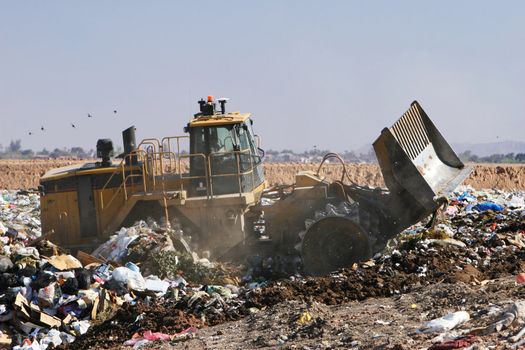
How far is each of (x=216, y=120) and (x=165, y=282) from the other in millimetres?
2675

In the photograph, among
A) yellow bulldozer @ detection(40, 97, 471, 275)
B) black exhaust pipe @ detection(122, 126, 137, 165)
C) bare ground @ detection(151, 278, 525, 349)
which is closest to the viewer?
bare ground @ detection(151, 278, 525, 349)

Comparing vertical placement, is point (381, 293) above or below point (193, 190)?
below

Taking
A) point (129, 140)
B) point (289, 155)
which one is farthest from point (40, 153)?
point (129, 140)

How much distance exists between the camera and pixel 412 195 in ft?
37.7

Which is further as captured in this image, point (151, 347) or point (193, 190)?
point (193, 190)

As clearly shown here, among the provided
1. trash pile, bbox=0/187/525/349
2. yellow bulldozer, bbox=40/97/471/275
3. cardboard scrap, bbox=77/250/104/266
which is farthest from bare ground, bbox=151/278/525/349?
cardboard scrap, bbox=77/250/104/266

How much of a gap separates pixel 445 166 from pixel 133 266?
4993 millimetres

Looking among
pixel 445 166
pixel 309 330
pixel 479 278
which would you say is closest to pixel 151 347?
pixel 309 330

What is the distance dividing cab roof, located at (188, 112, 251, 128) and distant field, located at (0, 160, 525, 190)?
18199 mm

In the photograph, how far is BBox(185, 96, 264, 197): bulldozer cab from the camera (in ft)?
39.9

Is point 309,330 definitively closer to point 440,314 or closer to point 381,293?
point 440,314

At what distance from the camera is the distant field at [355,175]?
3086cm

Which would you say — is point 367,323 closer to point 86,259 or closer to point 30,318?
point 30,318

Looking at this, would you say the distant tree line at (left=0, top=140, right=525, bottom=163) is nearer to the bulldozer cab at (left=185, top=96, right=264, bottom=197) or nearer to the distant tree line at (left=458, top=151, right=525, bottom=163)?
the distant tree line at (left=458, top=151, right=525, bottom=163)
